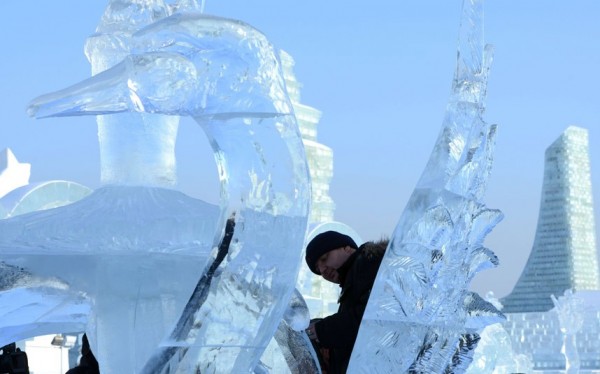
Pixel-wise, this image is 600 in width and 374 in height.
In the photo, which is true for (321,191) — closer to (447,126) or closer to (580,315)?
(580,315)

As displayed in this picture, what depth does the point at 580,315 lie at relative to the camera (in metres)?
20.7

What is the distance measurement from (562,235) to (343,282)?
53.3 metres

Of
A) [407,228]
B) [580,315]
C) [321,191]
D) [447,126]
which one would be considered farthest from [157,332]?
[321,191]

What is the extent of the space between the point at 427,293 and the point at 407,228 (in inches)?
5.8

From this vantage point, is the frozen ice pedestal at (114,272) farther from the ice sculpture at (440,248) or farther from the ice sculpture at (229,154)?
the ice sculpture at (440,248)

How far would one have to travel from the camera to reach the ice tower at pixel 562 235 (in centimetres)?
5391

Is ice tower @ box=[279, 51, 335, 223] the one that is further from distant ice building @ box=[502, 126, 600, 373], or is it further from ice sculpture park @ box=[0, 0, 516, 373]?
ice sculpture park @ box=[0, 0, 516, 373]

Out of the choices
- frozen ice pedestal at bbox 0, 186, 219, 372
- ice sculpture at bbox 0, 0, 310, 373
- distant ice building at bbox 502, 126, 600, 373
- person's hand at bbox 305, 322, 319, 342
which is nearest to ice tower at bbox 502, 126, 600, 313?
distant ice building at bbox 502, 126, 600, 373

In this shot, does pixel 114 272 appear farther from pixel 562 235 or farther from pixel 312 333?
pixel 562 235

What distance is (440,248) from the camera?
85.4 inches

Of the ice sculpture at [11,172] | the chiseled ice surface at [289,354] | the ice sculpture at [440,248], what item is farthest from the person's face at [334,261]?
the ice sculpture at [11,172]

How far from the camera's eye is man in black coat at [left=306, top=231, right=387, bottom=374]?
2744mm

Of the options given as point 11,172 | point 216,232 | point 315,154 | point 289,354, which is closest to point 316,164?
point 315,154

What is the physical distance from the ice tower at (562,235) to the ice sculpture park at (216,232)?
52.4 metres
